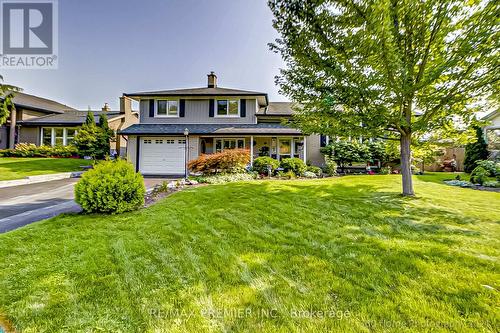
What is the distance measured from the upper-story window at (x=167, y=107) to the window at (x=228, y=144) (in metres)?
3.82

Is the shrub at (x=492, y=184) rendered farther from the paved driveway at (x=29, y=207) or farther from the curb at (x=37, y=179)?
the curb at (x=37, y=179)

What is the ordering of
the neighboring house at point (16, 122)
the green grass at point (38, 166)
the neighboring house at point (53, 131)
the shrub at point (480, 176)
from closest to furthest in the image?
the shrub at point (480, 176), the green grass at point (38, 166), the neighboring house at point (16, 122), the neighboring house at point (53, 131)

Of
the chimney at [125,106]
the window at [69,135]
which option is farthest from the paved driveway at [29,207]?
the chimney at [125,106]

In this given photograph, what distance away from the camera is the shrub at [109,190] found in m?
5.14

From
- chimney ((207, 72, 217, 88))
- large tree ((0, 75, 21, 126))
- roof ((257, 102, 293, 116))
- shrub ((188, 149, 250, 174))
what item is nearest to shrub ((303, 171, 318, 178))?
shrub ((188, 149, 250, 174))

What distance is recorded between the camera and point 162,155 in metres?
15.8

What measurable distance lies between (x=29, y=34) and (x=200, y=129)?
968cm

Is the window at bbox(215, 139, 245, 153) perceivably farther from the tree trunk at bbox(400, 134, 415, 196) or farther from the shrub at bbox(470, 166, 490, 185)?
the shrub at bbox(470, 166, 490, 185)

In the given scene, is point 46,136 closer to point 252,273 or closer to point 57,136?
point 57,136

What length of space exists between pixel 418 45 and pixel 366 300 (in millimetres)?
8012

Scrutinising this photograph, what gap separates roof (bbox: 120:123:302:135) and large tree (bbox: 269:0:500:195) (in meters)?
7.10

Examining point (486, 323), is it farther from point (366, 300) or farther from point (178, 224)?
point (178, 224)

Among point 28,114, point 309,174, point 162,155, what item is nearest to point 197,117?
point 162,155

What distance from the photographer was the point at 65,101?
101ft
